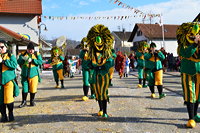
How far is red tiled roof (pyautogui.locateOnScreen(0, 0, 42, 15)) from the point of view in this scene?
19.5 meters

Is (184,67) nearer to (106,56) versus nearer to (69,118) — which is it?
(106,56)

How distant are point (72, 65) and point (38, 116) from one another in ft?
37.1

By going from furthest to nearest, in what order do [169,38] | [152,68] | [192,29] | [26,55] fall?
[169,38]
[152,68]
[26,55]
[192,29]

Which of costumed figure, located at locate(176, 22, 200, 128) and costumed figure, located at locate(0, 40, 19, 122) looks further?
costumed figure, located at locate(0, 40, 19, 122)

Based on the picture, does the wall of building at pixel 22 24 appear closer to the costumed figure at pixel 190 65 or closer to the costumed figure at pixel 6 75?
the costumed figure at pixel 6 75

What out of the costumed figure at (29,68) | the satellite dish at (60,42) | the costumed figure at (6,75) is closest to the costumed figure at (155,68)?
the costumed figure at (29,68)

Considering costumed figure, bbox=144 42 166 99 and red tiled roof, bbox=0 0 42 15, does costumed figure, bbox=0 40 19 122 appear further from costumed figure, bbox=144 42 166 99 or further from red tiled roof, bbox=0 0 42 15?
red tiled roof, bbox=0 0 42 15

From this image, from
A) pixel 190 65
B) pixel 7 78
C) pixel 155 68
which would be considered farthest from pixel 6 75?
pixel 155 68

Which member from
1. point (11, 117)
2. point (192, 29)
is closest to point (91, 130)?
point (11, 117)

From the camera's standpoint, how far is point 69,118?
512cm

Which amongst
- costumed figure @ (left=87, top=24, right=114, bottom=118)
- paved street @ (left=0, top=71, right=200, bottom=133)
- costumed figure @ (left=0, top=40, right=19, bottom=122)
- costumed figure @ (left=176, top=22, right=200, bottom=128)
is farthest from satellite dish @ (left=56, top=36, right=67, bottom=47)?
costumed figure @ (left=176, top=22, right=200, bottom=128)

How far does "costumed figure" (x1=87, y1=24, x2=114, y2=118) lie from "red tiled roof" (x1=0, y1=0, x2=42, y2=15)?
53.9 ft

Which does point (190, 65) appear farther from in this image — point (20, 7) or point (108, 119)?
point (20, 7)

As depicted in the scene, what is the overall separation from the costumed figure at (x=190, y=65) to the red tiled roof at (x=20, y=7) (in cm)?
1763
